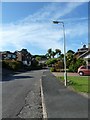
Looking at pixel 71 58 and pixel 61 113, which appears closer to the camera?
pixel 61 113

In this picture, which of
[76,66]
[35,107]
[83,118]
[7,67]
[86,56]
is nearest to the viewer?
[83,118]

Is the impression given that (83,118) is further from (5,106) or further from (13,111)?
(5,106)

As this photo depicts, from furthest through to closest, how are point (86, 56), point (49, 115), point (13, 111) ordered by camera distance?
point (86, 56)
point (13, 111)
point (49, 115)

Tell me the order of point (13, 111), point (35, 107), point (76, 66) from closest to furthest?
point (13, 111) → point (35, 107) → point (76, 66)

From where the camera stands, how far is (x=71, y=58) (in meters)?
65.1

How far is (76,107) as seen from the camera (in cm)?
1205

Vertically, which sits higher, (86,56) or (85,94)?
(86,56)

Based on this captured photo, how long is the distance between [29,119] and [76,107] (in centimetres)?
263

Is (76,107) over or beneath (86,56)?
beneath

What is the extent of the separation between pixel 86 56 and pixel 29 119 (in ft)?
165

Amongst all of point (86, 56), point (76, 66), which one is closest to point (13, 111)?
point (76, 66)

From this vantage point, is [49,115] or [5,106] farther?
[5,106]

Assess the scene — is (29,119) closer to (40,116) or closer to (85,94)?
(40,116)

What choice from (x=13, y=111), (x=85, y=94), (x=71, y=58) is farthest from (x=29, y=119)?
(x=71, y=58)
